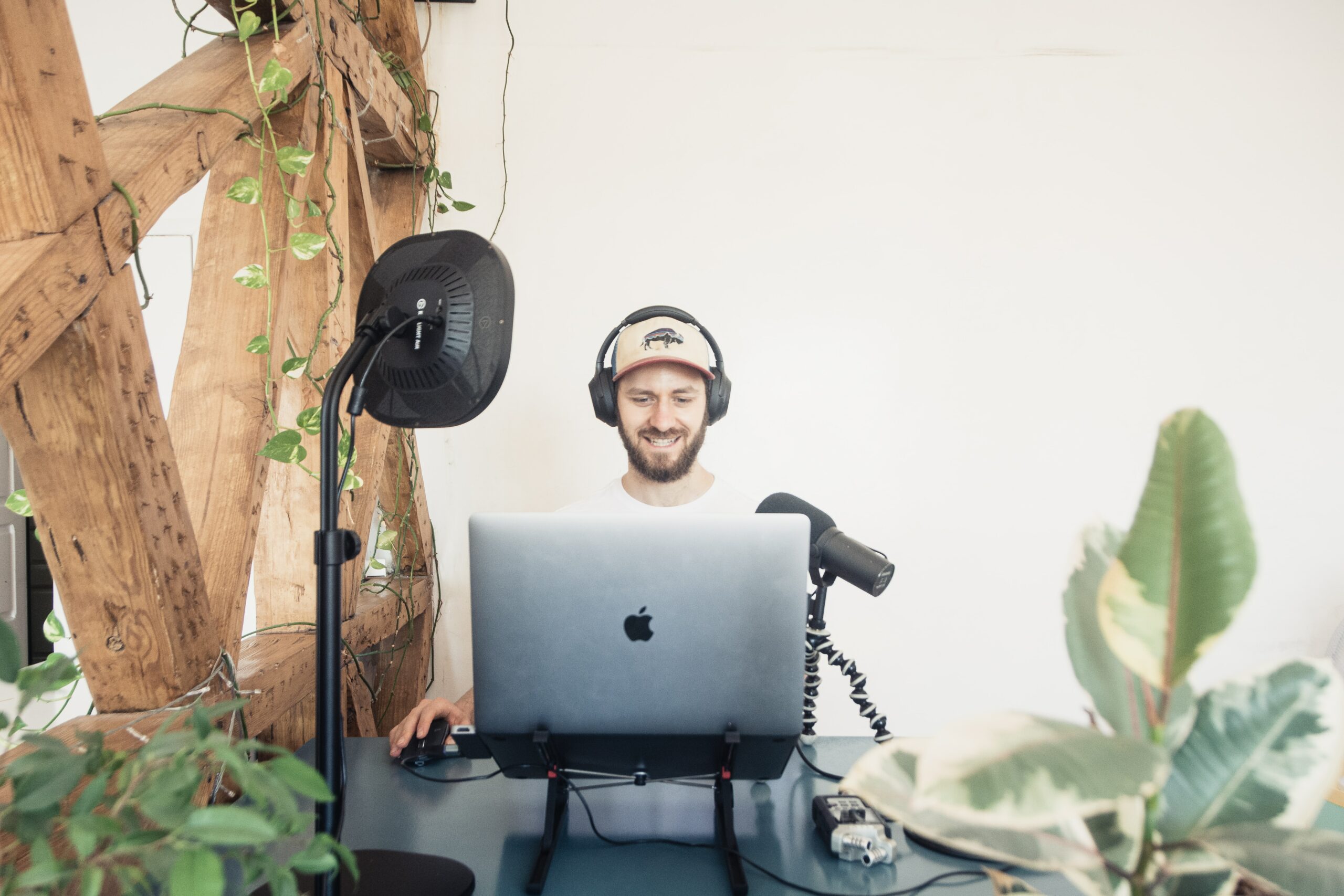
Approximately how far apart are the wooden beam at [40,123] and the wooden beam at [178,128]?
68mm

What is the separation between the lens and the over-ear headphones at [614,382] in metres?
2.14

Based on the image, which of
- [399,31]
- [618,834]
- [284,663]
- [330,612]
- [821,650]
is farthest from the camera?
[399,31]

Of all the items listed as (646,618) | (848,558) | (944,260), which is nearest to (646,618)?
(646,618)

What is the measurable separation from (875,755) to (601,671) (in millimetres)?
699

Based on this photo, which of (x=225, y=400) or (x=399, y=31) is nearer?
(x=225, y=400)

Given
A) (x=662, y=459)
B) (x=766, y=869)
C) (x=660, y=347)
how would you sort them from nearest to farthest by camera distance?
(x=766, y=869) < (x=660, y=347) < (x=662, y=459)

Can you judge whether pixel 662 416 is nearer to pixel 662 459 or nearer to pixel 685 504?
pixel 662 459

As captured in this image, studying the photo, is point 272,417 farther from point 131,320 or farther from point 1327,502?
point 1327,502

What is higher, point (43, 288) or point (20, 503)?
point (43, 288)

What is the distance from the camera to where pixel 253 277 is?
133 centimetres

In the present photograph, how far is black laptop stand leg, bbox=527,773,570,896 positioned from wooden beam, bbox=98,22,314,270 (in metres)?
0.97

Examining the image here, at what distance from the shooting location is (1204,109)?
2660 mm

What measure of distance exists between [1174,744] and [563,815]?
1008 millimetres

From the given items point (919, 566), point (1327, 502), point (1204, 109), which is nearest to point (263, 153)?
point (919, 566)
